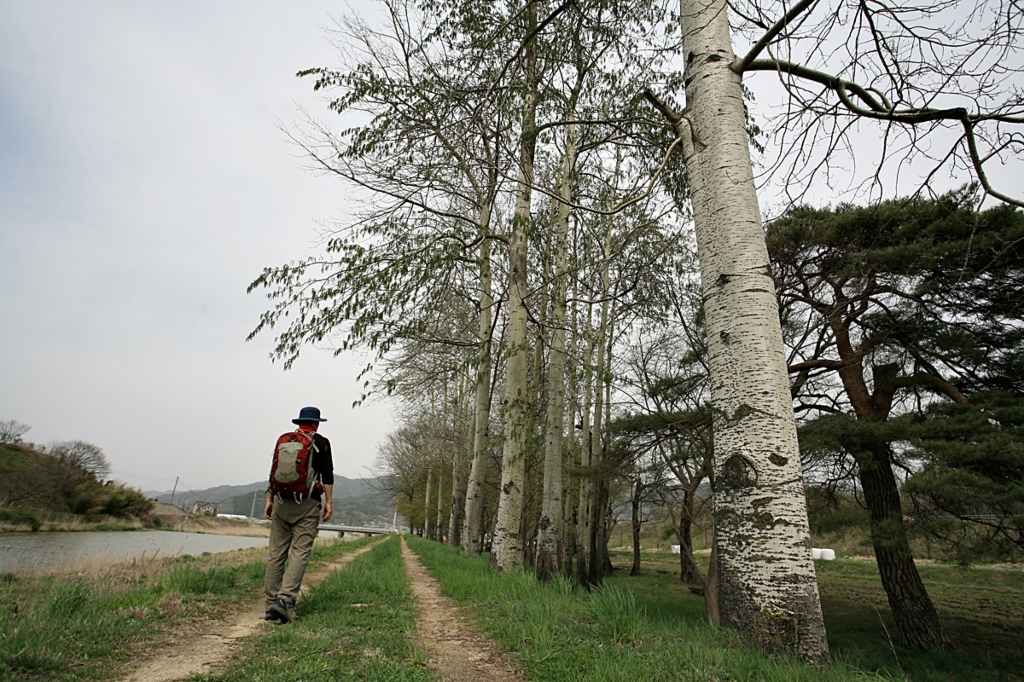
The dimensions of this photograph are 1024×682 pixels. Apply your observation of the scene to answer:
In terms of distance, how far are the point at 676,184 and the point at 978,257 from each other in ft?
18.9

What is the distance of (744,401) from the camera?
314 cm

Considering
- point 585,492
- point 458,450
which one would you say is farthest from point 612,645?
point 458,450

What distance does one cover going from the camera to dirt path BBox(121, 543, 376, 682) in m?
2.58

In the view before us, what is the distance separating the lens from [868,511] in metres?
8.80

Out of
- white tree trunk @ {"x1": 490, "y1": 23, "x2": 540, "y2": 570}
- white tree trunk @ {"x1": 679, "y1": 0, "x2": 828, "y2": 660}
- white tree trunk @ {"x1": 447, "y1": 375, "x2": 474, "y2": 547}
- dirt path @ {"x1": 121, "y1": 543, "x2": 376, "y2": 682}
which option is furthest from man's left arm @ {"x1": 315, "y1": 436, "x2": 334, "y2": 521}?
white tree trunk @ {"x1": 447, "y1": 375, "x2": 474, "y2": 547}

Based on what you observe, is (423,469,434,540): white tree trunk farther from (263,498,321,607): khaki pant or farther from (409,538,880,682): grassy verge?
(409,538,880,682): grassy verge

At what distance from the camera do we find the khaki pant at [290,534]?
446 centimetres

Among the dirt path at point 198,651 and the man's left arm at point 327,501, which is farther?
the man's left arm at point 327,501

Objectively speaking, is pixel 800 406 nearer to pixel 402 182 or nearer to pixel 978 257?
pixel 978 257

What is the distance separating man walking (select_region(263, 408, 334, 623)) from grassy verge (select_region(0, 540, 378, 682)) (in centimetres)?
52

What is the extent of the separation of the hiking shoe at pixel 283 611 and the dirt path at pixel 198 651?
10cm

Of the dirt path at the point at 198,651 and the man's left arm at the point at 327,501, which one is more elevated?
the man's left arm at the point at 327,501

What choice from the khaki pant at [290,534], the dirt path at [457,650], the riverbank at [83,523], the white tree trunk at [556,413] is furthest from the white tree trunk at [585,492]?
the riverbank at [83,523]

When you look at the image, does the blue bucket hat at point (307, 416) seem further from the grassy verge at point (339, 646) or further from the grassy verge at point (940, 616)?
the grassy verge at point (940, 616)
